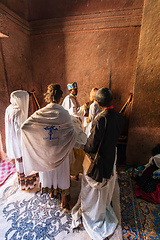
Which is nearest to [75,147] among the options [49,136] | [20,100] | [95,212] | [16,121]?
[49,136]

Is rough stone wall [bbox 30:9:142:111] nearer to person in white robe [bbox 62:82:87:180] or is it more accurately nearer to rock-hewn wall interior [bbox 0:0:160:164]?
rock-hewn wall interior [bbox 0:0:160:164]

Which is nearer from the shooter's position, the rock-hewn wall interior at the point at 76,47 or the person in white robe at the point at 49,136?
the person in white robe at the point at 49,136

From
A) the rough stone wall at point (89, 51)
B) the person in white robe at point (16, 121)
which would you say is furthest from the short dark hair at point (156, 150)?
the person in white robe at point (16, 121)

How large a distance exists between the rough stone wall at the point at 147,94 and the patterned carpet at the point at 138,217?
111 cm

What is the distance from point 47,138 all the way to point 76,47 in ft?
10.2

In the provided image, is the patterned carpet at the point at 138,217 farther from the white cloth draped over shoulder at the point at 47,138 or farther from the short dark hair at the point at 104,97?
the short dark hair at the point at 104,97

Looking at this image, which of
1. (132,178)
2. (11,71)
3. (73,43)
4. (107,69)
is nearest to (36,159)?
(132,178)

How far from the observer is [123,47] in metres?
3.57

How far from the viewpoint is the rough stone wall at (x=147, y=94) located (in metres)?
2.80

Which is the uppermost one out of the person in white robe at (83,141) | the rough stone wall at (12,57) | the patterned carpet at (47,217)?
the rough stone wall at (12,57)

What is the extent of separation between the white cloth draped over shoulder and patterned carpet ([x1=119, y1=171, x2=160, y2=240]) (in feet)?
4.87

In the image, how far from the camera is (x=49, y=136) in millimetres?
1858

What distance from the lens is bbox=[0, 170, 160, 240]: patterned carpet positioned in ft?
6.47

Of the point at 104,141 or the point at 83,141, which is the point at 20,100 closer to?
the point at 83,141
